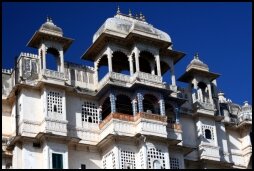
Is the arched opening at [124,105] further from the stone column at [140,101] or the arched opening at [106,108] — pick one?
the stone column at [140,101]

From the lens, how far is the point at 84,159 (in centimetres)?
3538

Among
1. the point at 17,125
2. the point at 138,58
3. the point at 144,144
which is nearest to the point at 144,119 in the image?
the point at 144,144

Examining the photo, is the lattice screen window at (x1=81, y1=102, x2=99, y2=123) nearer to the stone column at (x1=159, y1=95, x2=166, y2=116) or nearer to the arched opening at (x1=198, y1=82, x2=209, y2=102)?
the stone column at (x1=159, y1=95, x2=166, y2=116)

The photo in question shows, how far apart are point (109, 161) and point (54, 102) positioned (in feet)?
14.2

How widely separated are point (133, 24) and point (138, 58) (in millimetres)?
2037

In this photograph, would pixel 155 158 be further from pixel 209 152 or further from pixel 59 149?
pixel 59 149

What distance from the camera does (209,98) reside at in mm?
41438

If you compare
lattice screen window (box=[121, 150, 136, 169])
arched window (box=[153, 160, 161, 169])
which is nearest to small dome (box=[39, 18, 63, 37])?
lattice screen window (box=[121, 150, 136, 169])

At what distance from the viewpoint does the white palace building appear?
113 feet

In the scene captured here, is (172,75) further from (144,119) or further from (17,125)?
(17,125)

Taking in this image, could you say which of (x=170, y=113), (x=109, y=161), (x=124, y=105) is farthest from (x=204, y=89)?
(x=109, y=161)

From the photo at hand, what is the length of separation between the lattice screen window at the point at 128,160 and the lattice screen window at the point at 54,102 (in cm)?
411

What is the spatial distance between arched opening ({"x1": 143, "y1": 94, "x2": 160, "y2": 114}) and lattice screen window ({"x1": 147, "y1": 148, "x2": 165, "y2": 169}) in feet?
8.56

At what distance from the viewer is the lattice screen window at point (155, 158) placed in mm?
35062
